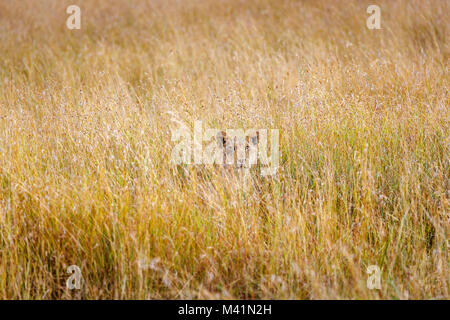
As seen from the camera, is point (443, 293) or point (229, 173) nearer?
point (443, 293)

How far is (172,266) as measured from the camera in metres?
2.47

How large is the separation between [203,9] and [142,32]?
6.31 ft

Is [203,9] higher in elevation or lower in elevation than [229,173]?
higher

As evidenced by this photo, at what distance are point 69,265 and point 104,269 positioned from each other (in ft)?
0.76

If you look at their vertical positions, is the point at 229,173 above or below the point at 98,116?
below

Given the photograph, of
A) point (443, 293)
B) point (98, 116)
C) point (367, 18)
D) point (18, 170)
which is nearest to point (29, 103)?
point (98, 116)

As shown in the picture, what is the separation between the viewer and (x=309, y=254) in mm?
2488
